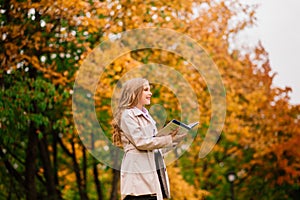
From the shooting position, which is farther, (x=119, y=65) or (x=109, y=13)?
(x=109, y=13)

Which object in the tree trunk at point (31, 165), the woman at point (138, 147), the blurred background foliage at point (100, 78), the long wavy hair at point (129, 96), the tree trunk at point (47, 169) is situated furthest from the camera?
the tree trunk at point (47, 169)

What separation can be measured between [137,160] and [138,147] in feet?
0.47

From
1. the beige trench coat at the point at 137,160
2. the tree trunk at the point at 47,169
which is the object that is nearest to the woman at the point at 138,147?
the beige trench coat at the point at 137,160

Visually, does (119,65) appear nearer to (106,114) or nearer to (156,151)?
(106,114)

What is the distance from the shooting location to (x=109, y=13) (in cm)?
1370

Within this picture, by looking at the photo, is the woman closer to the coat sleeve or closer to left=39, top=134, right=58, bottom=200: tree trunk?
the coat sleeve

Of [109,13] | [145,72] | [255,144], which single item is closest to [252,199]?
[255,144]

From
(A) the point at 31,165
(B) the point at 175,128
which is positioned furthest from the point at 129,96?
(A) the point at 31,165

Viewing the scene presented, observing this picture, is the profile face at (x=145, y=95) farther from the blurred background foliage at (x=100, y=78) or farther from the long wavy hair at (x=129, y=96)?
the blurred background foliage at (x=100, y=78)

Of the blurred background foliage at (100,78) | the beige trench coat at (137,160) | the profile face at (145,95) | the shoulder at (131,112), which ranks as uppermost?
the blurred background foliage at (100,78)

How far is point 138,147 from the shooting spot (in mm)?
5926

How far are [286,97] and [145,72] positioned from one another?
457 inches

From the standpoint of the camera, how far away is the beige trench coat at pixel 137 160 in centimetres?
598

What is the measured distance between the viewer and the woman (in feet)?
19.5
